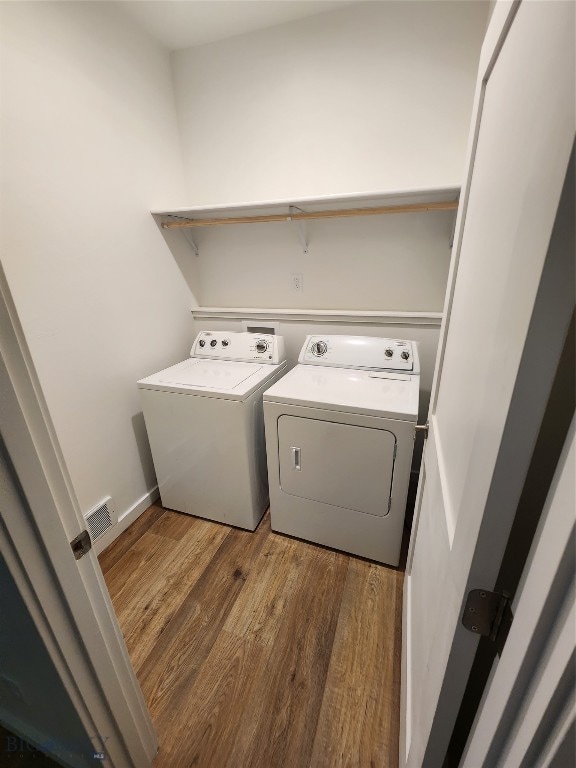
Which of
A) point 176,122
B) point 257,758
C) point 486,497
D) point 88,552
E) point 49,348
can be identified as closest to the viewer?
point 486,497

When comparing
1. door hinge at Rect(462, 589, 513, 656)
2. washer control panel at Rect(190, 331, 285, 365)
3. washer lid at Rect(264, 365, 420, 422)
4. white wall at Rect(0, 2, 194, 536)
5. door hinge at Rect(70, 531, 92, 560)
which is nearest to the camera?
door hinge at Rect(462, 589, 513, 656)

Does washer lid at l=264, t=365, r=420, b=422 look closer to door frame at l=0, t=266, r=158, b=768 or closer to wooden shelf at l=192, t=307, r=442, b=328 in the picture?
wooden shelf at l=192, t=307, r=442, b=328

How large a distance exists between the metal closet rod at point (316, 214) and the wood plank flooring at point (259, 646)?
6.03 feet

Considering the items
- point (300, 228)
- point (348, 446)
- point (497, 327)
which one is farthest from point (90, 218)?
point (497, 327)

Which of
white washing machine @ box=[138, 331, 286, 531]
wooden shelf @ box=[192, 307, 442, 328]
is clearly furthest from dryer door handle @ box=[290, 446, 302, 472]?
wooden shelf @ box=[192, 307, 442, 328]

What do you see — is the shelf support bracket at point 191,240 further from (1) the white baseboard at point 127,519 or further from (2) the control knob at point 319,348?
(1) the white baseboard at point 127,519

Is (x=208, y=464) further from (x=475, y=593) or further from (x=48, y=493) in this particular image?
(x=475, y=593)

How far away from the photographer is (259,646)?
128 cm

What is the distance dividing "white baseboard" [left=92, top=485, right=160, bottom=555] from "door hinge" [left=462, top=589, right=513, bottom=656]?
72.3 inches

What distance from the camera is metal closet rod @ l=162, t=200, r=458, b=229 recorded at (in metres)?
1.59

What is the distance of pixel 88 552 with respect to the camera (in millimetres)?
688

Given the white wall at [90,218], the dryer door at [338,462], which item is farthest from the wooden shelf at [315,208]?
the dryer door at [338,462]

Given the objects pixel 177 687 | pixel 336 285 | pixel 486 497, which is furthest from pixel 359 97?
pixel 177 687

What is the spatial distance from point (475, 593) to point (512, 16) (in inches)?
35.4
